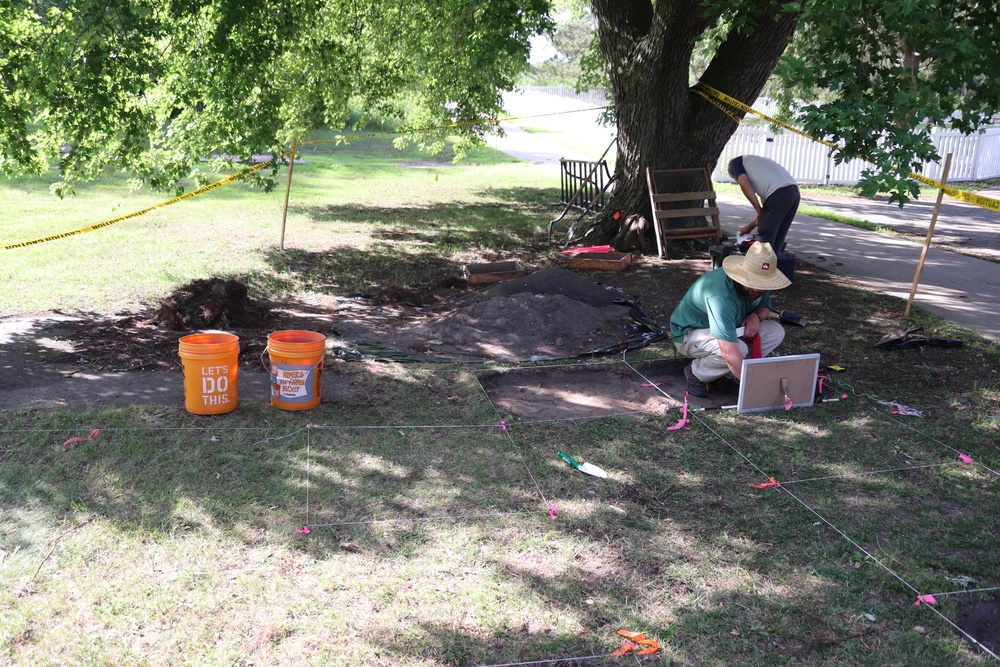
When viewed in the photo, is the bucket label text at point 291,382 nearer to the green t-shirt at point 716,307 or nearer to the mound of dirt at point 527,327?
the mound of dirt at point 527,327

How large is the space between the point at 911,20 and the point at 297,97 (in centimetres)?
841

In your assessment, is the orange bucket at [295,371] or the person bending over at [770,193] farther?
the person bending over at [770,193]

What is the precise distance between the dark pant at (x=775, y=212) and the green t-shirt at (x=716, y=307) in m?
3.13

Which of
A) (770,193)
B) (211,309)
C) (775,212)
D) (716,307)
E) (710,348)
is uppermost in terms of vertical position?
(770,193)

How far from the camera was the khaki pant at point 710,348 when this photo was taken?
20.9 feet

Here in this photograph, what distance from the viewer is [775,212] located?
9547 millimetres

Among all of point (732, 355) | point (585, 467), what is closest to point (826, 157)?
point (732, 355)

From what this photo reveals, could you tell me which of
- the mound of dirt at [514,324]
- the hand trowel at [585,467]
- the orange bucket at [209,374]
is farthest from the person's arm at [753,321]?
the orange bucket at [209,374]

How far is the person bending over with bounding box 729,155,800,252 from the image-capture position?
9.52 meters

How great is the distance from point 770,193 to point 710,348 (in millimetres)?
3870

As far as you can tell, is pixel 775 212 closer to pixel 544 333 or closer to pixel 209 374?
pixel 544 333

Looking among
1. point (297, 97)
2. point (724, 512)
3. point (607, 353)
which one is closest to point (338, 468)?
point (724, 512)

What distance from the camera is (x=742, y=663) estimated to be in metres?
3.53

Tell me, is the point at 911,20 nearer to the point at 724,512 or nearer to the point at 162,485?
the point at 724,512
